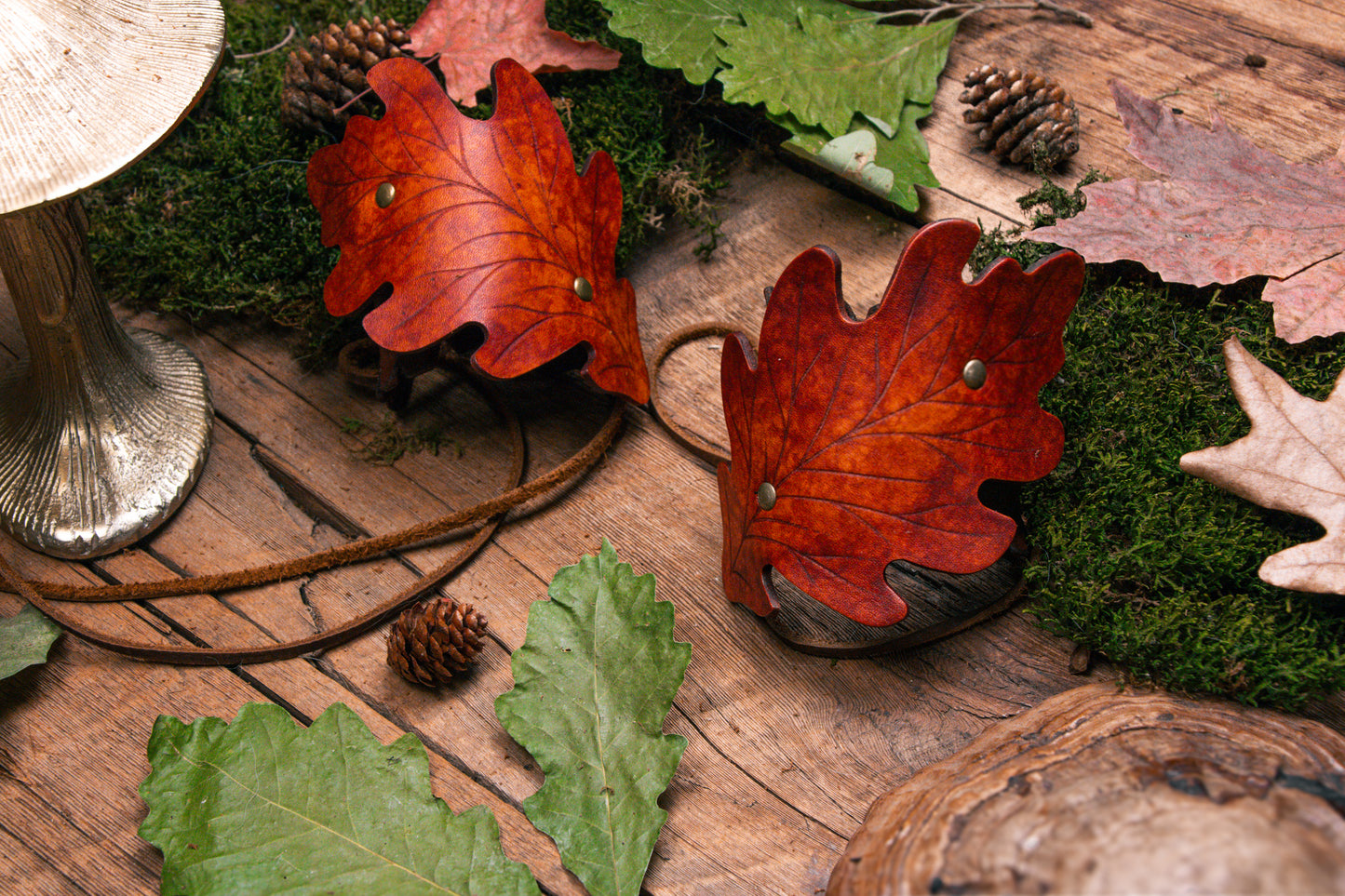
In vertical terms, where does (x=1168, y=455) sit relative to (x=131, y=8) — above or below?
below

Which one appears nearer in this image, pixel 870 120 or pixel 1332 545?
pixel 1332 545

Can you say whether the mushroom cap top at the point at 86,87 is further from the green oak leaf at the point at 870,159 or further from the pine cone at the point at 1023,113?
the pine cone at the point at 1023,113

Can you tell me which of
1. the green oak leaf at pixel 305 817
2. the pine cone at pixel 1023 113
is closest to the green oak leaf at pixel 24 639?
the green oak leaf at pixel 305 817

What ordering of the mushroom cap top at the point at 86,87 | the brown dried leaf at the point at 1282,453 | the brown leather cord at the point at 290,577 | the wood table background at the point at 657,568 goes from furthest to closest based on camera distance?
the brown leather cord at the point at 290,577, the wood table background at the point at 657,568, the brown dried leaf at the point at 1282,453, the mushroom cap top at the point at 86,87

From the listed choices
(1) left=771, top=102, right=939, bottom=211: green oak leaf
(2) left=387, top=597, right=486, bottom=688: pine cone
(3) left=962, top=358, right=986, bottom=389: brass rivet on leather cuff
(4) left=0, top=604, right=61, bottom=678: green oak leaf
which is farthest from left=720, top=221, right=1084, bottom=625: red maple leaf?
(4) left=0, top=604, right=61, bottom=678: green oak leaf

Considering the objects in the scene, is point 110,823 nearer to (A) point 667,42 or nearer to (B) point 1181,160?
(A) point 667,42

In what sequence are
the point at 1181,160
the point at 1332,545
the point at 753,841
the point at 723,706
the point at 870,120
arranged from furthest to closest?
the point at 870,120 < the point at 1181,160 < the point at 723,706 < the point at 753,841 < the point at 1332,545

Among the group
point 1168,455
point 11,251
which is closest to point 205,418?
point 11,251
